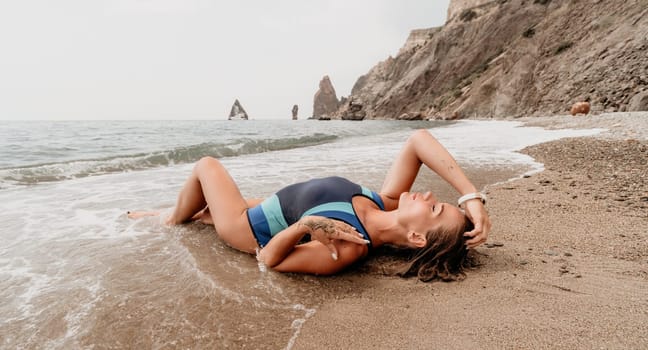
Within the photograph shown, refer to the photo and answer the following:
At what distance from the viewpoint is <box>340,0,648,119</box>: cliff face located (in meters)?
20.0

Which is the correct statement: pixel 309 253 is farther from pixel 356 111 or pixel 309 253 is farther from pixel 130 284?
pixel 356 111

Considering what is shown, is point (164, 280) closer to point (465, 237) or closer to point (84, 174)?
point (465, 237)

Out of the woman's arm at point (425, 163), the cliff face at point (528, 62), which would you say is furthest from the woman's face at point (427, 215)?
the cliff face at point (528, 62)

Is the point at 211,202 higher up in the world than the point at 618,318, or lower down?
higher up

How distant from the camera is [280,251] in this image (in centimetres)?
237

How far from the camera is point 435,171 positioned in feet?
9.18

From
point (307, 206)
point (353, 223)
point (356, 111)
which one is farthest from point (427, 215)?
point (356, 111)

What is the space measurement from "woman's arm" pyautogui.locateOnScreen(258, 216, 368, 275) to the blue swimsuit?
17 centimetres

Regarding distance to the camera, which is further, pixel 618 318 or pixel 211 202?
pixel 211 202

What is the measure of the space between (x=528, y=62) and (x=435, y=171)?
35209mm

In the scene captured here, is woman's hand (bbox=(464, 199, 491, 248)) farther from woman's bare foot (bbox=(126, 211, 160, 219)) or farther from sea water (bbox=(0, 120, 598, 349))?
woman's bare foot (bbox=(126, 211, 160, 219))

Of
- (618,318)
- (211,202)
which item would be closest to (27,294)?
(211,202)

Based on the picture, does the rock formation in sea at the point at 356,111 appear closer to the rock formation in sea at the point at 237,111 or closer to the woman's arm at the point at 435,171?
the rock formation in sea at the point at 237,111

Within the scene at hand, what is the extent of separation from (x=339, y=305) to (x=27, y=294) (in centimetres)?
199
